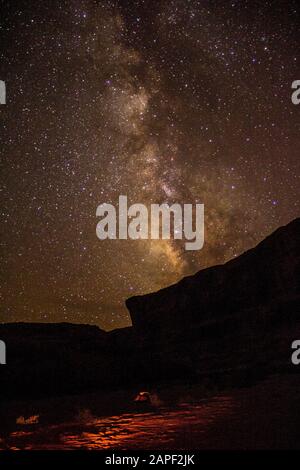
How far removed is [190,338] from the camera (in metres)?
37.6

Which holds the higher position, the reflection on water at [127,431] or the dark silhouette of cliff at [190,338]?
the dark silhouette of cliff at [190,338]

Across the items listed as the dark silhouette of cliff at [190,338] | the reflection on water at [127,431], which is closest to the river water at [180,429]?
the reflection on water at [127,431]

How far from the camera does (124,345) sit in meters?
39.7

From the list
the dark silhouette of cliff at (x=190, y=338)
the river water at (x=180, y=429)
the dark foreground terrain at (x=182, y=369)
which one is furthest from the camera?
the dark silhouette of cliff at (x=190, y=338)

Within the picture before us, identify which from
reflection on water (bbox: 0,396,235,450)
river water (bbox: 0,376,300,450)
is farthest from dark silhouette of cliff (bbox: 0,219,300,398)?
reflection on water (bbox: 0,396,235,450)

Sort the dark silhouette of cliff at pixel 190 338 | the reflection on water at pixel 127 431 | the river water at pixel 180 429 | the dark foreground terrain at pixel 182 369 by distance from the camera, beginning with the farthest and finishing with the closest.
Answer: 1. the dark silhouette of cliff at pixel 190 338
2. the dark foreground terrain at pixel 182 369
3. the reflection on water at pixel 127 431
4. the river water at pixel 180 429

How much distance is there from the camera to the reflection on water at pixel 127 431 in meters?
7.45

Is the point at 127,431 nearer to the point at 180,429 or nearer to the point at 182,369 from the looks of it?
the point at 180,429

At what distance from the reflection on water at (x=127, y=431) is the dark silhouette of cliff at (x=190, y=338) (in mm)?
8796

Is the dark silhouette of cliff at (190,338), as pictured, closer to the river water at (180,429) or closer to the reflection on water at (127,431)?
the river water at (180,429)

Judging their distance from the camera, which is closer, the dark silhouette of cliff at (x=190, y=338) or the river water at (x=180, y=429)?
the river water at (x=180, y=429)

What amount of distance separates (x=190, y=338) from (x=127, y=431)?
29883mm
